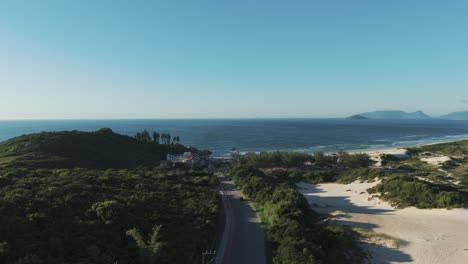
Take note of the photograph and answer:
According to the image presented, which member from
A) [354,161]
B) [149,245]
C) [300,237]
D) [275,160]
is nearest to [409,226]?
[300,237]

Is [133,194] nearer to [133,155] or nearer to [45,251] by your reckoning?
[45,251]

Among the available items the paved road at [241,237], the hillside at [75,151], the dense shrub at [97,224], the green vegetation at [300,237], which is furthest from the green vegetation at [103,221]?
the hillside at [75,151]

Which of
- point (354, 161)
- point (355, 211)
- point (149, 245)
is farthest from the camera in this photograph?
point (354, 161)

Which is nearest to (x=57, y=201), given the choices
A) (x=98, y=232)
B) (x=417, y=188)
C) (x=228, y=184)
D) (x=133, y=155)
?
(x=98, y=232)

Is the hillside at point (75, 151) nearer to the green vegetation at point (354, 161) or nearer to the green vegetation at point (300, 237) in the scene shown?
the green vegetation at point (300, 237)

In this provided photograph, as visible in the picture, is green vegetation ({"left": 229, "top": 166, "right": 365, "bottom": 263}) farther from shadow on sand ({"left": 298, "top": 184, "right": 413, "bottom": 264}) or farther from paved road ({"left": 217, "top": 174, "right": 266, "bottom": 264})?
shadow on sand ({"left": 298, "top": 184, "right": 413, "bottom": 264})

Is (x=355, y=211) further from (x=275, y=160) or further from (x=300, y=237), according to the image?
(x=275, y=160)

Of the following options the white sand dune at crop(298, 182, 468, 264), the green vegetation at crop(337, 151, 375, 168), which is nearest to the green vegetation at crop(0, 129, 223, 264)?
the white sand dune at crop(298, 182, 468, 264)
